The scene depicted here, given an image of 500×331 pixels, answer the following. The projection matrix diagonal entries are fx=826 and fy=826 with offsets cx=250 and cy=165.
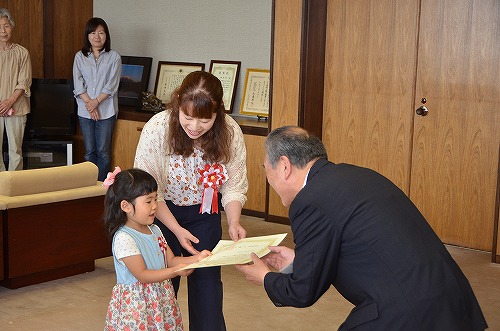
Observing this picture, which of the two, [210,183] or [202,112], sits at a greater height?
[202,112]

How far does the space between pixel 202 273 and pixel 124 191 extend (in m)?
0.49

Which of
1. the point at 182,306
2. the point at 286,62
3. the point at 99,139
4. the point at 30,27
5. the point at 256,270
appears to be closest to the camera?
the point at 256,270

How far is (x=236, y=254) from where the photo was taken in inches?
110

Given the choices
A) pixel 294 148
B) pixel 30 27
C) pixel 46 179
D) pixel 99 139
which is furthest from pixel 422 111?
pixel 30 27

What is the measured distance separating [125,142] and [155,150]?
4.56 metres

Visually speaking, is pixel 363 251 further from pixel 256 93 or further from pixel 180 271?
pixel 256 93

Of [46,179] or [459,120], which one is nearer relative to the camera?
[46,179]

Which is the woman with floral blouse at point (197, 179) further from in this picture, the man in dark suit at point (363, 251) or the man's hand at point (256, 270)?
the man in dark suit at point (363, 251)

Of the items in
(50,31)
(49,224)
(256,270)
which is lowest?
(49,224)

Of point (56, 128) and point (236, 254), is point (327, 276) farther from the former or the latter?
point (56, 128)

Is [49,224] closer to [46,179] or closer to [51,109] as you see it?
[46,179]

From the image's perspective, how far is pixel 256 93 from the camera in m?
7.23

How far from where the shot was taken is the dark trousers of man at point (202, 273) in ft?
11.3

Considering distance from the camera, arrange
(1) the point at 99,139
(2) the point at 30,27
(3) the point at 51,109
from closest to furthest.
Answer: (1) the point at 99,139
(3) the point at 51,109
(2) the point at 30,27
